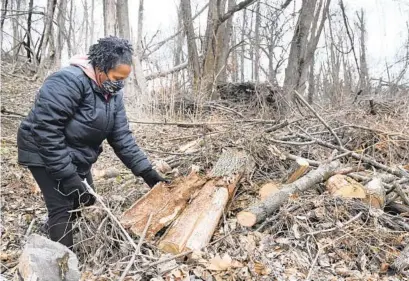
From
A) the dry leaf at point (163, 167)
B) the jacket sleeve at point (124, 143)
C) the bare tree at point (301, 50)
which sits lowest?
the dry leaf at point (163, 167)

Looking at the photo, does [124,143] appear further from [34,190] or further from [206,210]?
[34,190]

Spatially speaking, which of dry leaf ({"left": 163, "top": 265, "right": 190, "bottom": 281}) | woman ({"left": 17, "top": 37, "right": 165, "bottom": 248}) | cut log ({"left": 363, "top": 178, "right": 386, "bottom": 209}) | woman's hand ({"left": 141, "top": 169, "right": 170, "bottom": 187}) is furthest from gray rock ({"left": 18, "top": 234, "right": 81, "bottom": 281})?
cut log ({"left": 363, "top": 178, "right": 386, "bottom": 209})

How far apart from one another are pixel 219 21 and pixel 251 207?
23.5 feet

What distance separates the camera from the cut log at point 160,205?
10.1 feet

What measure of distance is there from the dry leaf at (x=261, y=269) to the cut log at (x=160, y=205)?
0.74m

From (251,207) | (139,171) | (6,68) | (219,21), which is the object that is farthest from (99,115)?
(6,68)

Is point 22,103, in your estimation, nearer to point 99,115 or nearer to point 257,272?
point 99,115

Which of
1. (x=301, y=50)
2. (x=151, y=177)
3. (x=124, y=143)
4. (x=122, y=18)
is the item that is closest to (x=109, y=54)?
(x=124, y=143)

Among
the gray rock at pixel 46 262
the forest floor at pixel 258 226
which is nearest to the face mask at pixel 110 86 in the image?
the forest floor at pixel 258 226

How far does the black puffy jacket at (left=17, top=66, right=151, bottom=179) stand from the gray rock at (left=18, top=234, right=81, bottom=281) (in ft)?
1.50

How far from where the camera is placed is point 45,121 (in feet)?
8.59

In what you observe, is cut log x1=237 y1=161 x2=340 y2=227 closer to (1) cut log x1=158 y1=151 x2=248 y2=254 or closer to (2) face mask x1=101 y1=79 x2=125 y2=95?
(1) cut log x1=158 y1=151 x2=248 y2=254

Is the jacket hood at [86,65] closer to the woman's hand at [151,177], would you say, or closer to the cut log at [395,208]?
the woman's hand at [151,177]

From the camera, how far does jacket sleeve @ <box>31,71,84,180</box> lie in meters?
2.62
